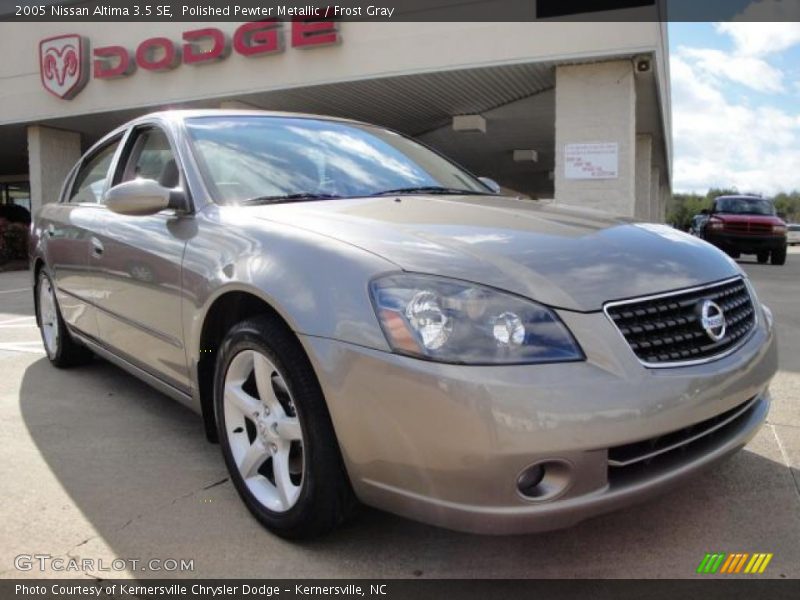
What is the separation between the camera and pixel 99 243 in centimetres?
357

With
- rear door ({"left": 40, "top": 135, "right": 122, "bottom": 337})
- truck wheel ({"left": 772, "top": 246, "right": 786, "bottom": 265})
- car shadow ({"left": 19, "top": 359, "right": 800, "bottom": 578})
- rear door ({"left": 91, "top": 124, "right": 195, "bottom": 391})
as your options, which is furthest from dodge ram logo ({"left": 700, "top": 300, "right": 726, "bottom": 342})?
truck wheel ({"left": 772, "top": 246, "right": 786, "bottom": 265})

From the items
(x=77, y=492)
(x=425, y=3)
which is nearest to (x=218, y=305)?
(x=77, y=492)

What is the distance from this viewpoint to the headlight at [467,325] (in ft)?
5.98

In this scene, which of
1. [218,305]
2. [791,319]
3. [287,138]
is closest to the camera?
[218,305]

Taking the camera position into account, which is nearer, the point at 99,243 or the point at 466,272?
the point at 466,272

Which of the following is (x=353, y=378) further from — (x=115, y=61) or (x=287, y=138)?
(x=115, y=61)

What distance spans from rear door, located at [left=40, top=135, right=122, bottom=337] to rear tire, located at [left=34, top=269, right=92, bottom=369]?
188 millimetres

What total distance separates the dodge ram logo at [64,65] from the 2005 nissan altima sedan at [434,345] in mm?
13686

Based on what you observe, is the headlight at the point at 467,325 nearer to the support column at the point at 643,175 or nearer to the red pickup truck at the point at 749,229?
the support column at the point at 643,175

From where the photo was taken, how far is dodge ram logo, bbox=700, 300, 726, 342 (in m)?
2.12

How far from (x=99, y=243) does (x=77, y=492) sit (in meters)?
1.41

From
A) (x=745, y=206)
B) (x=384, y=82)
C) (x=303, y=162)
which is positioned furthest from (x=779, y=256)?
(x=303, y=162)

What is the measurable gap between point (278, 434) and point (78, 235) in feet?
7.63

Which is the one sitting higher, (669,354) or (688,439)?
(669,354)
